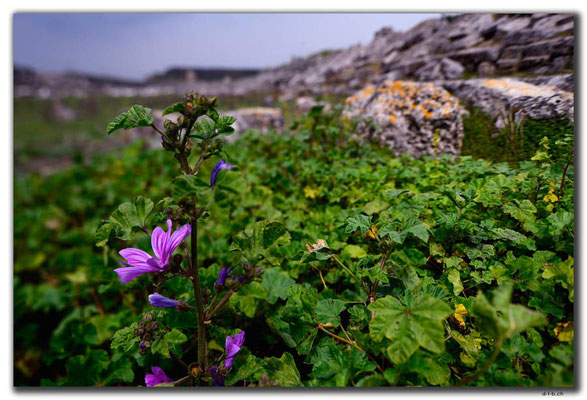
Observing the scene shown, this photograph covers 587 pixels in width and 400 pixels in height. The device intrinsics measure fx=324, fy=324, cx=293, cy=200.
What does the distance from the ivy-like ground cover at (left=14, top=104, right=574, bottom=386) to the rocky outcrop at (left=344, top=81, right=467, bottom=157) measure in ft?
0.69

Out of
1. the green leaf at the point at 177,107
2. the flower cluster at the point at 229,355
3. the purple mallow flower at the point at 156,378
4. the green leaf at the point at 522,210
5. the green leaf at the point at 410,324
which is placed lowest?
the purple mallow flower at the point at 156,378

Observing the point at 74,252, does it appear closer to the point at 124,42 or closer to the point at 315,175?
the point at 124,42

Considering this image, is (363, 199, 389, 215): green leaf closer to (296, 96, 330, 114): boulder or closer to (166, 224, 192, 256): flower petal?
(166, 224, 192, 256): flower petal

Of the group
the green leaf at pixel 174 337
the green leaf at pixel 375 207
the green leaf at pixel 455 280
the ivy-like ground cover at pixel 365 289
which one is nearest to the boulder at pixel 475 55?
the ivy-like ground cover at pixel 365 289

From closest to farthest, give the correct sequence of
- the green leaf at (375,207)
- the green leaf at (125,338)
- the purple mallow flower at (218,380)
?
the green leaf at (125,338), the purple mallow flower at (218,380), the green leaf at (375,207)

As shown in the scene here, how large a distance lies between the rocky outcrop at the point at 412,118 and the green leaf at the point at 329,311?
1.25 meters

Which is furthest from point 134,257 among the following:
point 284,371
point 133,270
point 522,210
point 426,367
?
point 522,210

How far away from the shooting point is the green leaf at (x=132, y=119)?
2.98 ft

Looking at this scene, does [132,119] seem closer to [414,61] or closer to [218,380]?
[218,380]

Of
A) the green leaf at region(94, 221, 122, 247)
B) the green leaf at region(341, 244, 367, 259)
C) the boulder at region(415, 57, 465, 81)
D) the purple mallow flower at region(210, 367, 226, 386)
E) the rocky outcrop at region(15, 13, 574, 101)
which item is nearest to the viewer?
the green leaf at region(94, 221, 122, 247)

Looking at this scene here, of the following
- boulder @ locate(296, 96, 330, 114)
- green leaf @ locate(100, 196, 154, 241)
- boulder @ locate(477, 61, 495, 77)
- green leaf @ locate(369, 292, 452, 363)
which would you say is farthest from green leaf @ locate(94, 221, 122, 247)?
boulder @ locate(296, 96, 330, 114)

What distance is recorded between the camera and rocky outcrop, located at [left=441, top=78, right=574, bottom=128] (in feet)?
4.94

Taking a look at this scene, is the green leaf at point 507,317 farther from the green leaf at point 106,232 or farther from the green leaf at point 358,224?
the green leaf at point 106,232

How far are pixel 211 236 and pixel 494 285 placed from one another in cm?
151
